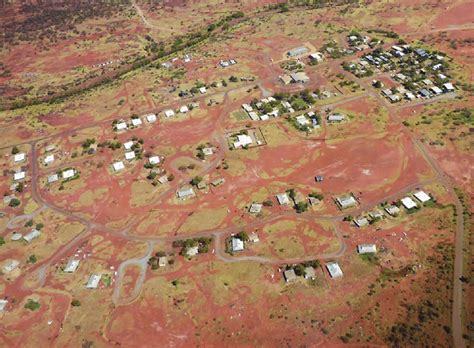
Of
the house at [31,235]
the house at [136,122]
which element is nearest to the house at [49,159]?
the house at [136,122]

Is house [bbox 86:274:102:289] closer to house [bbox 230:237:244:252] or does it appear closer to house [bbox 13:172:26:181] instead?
house [bbox 230:237:244:252]

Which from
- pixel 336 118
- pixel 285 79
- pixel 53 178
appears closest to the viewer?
pixel 53 178

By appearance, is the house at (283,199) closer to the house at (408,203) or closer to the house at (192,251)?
the house at (192,251)

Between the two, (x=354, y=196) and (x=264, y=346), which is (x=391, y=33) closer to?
(x=354, y=196)

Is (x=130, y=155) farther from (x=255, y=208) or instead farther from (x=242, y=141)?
(x=255, y=208)


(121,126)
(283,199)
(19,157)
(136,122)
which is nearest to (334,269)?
(283,199)

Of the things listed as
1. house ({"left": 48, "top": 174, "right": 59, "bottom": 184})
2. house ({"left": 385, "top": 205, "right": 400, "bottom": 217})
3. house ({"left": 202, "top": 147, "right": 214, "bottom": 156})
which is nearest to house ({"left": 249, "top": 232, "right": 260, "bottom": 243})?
house ({"left": 385, "top": 205, "right": 400, "bottom": 217})
